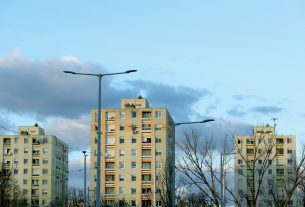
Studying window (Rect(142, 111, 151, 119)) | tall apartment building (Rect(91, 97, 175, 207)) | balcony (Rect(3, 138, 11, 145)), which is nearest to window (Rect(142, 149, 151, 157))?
tall apartment building (Rect(91, 97, 175, 207))

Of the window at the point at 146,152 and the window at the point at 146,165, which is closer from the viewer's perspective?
the window at the point at 146,165

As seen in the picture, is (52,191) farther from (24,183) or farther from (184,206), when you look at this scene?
(184,206)

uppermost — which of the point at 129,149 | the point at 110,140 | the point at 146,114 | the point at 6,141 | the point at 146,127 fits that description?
the point at 146,114

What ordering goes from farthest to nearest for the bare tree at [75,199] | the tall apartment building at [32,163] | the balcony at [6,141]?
the balcony at [6,141], the tall apartment building at [32,163], the bare tree at [75,199]

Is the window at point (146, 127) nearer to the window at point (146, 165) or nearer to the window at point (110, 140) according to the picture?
the window at point (110, 140)

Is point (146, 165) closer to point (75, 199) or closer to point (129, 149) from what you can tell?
point (129, 149)

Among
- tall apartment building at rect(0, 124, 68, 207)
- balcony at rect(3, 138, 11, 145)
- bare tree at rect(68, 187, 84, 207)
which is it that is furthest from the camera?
balcony at rect(3, 138, 11, 145)

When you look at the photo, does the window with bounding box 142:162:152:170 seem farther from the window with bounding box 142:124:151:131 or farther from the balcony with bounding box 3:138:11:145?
the balcony with bounding box 3:138:11:145

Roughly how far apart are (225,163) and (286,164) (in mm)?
118634

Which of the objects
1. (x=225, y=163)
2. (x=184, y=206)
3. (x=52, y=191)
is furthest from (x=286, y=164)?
(x=225, y=163)

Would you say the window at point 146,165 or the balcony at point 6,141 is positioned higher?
the balcony at point 6,141

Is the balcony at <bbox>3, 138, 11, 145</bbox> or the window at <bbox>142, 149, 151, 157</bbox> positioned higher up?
the balcony at <bbox>3, 138, 11, 145</bbox>

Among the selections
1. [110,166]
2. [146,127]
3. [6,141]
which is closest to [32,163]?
[6,141]

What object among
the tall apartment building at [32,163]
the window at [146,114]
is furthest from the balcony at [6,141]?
the window at [146,114]
